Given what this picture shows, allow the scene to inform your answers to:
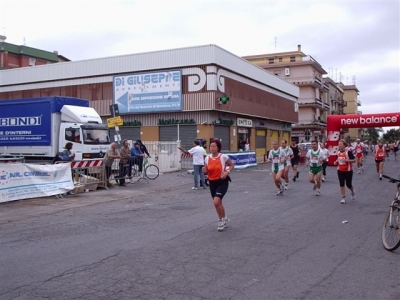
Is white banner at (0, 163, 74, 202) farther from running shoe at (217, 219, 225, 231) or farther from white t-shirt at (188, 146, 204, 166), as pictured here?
running shoe at (217, 219, 225, 231)

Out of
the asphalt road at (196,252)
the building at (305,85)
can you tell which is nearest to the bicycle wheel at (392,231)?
the asphalt road at (196,252)

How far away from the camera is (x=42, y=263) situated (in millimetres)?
6121

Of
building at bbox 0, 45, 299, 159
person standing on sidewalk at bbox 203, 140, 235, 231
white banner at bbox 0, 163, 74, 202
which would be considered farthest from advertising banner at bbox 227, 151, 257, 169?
person standing on sidewalk at bbox 203, 140, 235, 231

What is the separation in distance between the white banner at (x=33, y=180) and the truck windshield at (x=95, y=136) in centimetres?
778

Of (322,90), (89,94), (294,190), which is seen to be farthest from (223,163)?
(322,90)

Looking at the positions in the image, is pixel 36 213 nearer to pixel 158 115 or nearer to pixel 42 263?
pixel 42 263

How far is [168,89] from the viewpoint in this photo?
106 ft

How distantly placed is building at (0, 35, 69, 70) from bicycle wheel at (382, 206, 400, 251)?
182ft

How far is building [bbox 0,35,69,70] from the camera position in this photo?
55375mm

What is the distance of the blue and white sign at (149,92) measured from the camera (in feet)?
105

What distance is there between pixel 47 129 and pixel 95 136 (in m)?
2.41

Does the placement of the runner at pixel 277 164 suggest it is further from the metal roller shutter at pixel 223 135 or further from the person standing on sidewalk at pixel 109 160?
the metal roller shutter at pixel 223 135

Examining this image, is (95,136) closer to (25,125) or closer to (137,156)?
(25,125)

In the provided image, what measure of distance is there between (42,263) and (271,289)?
3.29 meters
